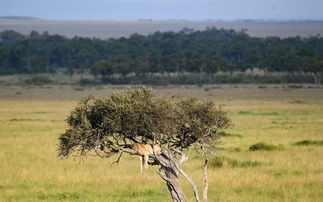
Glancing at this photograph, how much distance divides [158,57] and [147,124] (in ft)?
290

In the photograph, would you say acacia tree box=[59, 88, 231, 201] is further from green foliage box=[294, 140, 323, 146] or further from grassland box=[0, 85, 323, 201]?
green foliage box=[294, 140, 323, 146]

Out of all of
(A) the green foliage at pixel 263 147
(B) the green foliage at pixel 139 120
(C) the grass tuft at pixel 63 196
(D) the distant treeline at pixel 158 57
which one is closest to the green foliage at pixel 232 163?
(A) the green foliage at pixel 263 147

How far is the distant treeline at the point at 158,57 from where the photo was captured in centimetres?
9100

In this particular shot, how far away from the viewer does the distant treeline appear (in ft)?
299

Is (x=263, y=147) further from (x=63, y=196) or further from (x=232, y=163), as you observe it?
(x=63, y=196)

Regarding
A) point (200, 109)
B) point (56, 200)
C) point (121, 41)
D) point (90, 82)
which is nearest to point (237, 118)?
point (56, 200)

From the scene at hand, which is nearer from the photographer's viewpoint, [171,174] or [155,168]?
[171,174]

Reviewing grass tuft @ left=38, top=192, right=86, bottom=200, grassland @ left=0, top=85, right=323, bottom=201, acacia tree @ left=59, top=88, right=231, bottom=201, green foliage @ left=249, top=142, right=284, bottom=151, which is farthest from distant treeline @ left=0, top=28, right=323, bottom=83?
acacia tree @ left=59, top=88, right=231, bottom=201

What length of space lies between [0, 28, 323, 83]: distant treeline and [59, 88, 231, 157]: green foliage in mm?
73243

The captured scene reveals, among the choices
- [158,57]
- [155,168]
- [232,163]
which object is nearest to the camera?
[155,168]

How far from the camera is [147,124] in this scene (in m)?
11.1

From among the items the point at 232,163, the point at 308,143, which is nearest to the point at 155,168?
the point at 232,163

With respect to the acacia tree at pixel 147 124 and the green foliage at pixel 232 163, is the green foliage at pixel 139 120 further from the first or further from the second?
the green foliage at pixel 232 163

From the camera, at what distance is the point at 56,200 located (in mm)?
15250
